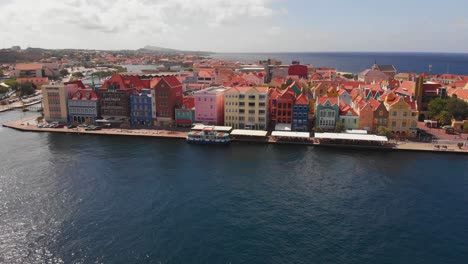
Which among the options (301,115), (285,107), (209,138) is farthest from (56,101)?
(301,115)

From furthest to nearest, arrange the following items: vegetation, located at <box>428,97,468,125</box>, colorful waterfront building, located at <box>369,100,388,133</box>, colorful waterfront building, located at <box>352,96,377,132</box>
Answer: vegetation, located at <box>428,97,468,125</box> < colorful waterfront building, located at <box>352,96,377,132</box> < colorful waterfront building, located at <box>369,100,388,133</box>

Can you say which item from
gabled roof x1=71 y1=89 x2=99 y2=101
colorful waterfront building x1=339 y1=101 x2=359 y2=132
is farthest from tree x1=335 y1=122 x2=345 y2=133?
gabled roof x1=71 y1=89 x2=99 y2=101

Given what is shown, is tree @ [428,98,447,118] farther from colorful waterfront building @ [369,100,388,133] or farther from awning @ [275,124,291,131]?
awning @ [275,124,291,131]

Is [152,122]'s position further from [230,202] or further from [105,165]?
[230,202]

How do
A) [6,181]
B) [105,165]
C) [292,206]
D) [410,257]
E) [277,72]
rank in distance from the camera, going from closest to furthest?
[410,257], [292,206], [6,181], [105,165], [277,72]

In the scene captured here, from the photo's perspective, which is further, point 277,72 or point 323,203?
point 277,72

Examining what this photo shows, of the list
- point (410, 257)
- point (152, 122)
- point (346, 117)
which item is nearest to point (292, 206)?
point (410, 257)

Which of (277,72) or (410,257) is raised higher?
(277,72)
